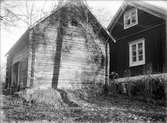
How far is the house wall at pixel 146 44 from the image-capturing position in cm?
1423

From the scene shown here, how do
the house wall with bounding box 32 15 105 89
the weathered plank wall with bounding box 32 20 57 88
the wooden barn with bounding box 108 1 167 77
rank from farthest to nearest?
the wooden barn with bounding box 108 1 167 77 < the house wall with bounding box 32 15 105 89 < the weathered plank wall with bounding box 32 20 57 88

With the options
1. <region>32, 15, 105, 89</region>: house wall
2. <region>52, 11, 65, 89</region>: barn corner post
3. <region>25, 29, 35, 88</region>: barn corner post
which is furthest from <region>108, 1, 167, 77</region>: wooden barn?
<region>25, 29, 35, 88</region>: barn corner post

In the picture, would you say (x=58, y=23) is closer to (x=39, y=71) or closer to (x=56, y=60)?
(x=56, y=60)

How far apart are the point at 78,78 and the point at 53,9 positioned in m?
4.64

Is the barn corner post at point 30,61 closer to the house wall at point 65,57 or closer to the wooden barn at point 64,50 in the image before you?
the wooden barn at point 64,50

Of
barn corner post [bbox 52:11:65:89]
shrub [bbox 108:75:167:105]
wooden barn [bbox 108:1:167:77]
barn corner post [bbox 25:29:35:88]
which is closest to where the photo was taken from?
shrub [bbox 108:75:167:105]

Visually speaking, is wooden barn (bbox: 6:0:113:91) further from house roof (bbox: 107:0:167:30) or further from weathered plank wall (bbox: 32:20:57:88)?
house roof (bbox: 107:0:167:30)

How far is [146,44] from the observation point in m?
15.3

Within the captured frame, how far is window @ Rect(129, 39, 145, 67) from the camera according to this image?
1557cm

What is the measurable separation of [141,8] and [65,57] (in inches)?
255

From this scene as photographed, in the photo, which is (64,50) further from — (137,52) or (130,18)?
(130,18)

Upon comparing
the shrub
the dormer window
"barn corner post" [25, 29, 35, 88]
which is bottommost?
the shrub

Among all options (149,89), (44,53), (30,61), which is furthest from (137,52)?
(30,61)

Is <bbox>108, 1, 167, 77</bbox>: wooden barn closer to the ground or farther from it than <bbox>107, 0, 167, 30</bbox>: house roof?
closer to the ground
